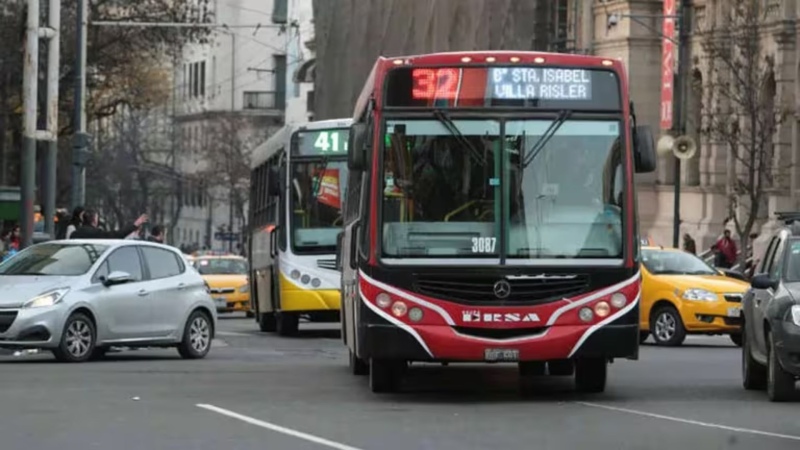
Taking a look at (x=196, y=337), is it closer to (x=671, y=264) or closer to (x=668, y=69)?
(x=671, y=264)

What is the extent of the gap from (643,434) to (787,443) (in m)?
1.08

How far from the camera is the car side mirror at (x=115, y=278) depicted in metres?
24.5

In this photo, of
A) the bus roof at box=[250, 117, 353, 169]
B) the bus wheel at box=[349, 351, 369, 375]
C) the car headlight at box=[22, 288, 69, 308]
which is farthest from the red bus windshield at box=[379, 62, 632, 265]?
the bus roof at box=[250, 117, 353, 169]

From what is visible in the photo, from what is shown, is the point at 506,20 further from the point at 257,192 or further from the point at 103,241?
the point at 103,241

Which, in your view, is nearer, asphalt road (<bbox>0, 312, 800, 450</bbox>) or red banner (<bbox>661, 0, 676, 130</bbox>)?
asphalt road (<bbox>0, 312, 800, 450</bbox>)

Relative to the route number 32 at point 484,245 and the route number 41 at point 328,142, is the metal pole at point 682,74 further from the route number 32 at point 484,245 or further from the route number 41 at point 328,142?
the route number 32 at point 484,245

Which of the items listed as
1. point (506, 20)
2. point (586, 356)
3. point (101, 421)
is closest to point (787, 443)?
point (586, 356)

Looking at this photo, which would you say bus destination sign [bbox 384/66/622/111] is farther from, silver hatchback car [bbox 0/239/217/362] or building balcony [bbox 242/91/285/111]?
building balcony [bbox 242/91/285/111]

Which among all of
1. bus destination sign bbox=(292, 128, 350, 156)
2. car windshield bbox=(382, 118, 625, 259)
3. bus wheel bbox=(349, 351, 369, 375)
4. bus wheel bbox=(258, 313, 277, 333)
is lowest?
bus wheel bbox=(258, 313, 277, 333)

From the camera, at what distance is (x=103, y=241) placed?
25.1 metres

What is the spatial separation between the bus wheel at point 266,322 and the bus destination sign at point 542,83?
704 inches

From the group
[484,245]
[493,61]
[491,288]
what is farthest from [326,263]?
[491,288]

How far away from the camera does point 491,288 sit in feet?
59.3

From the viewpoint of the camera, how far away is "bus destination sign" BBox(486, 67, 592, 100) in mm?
18641
